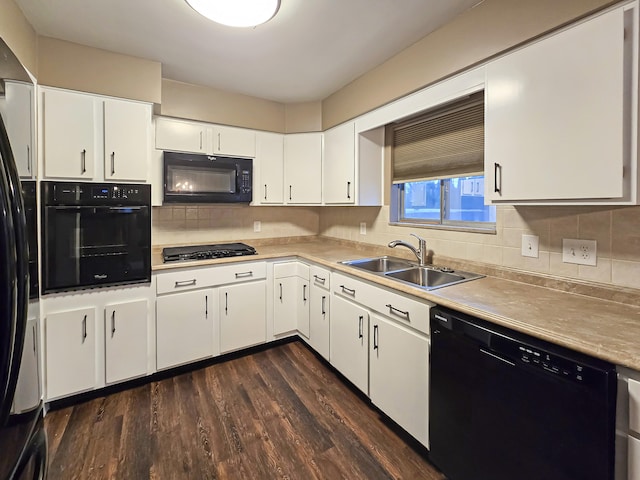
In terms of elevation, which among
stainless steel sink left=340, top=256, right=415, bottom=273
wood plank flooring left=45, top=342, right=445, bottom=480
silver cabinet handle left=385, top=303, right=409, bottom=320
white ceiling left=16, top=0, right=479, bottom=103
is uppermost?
white ceiling left=16, top=0, right=479, bottom=103

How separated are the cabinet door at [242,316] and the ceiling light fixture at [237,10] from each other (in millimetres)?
1849

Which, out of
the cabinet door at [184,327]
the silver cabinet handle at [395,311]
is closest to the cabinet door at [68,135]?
the cabinet door at [184,327]

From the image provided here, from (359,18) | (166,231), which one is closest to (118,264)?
(166,231)

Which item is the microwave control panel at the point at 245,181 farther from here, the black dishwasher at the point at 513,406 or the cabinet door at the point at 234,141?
the black dishwasher at the point at 513,406

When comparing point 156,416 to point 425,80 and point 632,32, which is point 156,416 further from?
point 632,32

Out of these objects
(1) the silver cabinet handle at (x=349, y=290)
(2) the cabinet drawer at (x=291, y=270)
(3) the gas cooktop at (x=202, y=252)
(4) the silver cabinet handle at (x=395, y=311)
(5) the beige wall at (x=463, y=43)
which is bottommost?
(4) the silver cabinet handle at (x=395, y=311)

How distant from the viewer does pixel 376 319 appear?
1.90 metres

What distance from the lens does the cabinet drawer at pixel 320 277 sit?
7.97ft

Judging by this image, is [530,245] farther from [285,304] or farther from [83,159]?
[83,159]

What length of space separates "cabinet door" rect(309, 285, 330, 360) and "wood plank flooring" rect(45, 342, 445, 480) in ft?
0.83

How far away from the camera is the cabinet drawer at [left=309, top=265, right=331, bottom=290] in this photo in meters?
2.43

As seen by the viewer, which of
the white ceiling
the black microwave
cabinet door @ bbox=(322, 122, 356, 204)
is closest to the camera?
the white ceiling

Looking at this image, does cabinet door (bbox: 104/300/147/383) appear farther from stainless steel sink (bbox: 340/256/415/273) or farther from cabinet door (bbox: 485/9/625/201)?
cabinet door (bbox: 485/9/625/201)

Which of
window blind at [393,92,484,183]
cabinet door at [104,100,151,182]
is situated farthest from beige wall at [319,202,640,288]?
cabinet door at [104,100,151,182]
